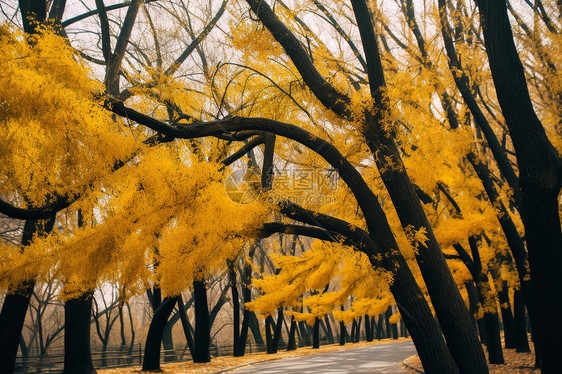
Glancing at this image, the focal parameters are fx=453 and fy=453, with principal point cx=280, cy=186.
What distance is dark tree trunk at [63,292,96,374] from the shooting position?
40.9 feet

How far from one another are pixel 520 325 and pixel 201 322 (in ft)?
37.5

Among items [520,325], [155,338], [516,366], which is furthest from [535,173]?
[520,325]

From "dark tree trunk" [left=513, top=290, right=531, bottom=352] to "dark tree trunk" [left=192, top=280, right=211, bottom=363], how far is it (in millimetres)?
10953

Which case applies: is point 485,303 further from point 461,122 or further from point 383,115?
point 383,115

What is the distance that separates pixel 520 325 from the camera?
16.0 m

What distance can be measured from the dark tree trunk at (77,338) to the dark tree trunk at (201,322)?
4.34 m

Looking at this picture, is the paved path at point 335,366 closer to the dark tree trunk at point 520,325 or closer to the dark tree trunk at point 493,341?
the dark tree trunk at point 493,341

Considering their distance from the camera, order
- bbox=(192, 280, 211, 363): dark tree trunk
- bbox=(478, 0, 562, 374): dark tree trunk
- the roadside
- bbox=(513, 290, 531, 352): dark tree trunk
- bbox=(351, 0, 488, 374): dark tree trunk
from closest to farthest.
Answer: bbox=(478, 0, 562, 374): dark tree trunk
bbox=(351, 0, 488, 374): dark tree trunk
the roadside
bbox=(513, 290, 531, 352): dark tree trunk
bbox=(192, 280, 211, 363): dark tree trunk

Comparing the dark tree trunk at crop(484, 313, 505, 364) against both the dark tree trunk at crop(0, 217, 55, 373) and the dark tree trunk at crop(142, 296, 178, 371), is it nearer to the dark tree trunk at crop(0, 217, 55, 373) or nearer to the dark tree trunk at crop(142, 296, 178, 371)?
the dark tree trunk at crop(142, 296, 178, 371)

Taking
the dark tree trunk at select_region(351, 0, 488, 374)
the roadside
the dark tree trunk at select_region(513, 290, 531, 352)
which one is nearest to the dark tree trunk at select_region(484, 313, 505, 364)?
the roadside

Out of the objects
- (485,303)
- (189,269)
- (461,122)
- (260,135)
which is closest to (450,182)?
(461,122)

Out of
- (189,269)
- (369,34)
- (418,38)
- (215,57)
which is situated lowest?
(189,269)

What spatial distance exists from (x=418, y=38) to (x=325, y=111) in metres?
3.65

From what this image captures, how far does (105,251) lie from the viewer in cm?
741
